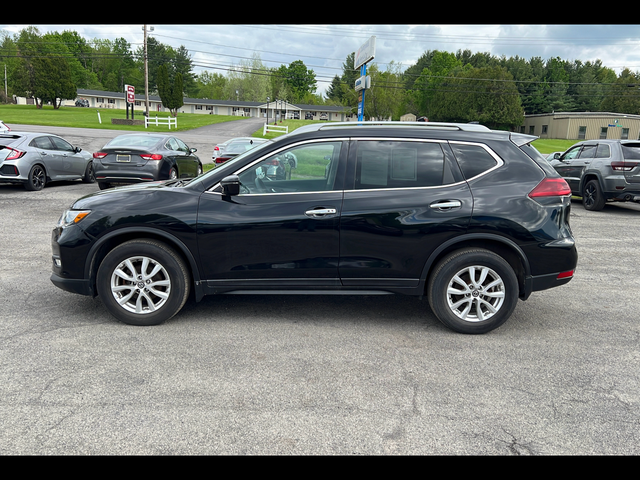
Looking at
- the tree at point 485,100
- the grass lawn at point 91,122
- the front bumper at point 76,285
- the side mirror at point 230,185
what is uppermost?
the tree at point 485,100

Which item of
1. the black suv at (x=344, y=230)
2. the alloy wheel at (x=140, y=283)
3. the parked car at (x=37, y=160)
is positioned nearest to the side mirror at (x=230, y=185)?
the black suv at (x=344, y=230)

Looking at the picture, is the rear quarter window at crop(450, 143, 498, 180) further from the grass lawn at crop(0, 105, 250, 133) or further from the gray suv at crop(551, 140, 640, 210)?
the grass lawn at crop(0, 105, 250, 133)

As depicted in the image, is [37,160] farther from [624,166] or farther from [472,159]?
[624,166]

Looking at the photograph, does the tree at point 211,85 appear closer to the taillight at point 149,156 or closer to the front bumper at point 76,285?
the taillight at point 149,156

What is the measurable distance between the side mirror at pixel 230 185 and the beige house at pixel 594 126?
70.4 m

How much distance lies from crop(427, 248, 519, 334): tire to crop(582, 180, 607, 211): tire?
9.47 metres

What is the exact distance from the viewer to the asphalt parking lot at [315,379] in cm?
295

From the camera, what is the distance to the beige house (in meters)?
66.9

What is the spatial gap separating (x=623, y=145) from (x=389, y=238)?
10376 mm

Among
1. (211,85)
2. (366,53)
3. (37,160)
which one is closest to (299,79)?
(211,85)

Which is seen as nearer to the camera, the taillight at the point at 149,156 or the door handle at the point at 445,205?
the door handle at the point at 445,205
